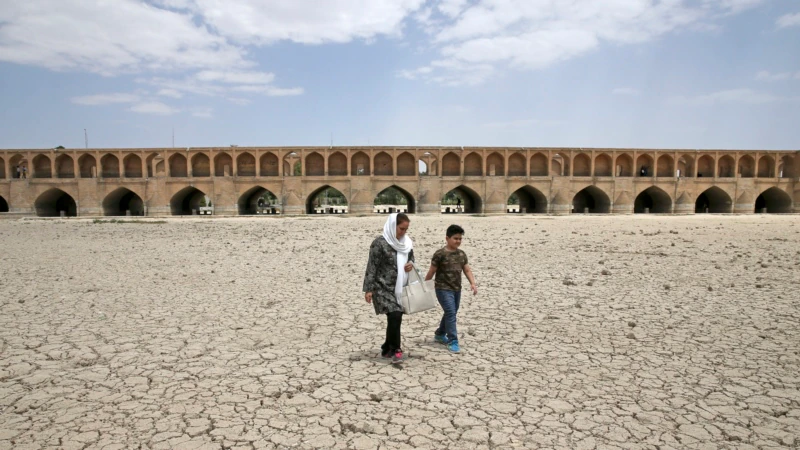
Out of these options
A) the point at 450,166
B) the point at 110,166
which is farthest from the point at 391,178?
the point at 110,166

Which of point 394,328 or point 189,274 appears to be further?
point 189,274

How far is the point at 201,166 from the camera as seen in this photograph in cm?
3347

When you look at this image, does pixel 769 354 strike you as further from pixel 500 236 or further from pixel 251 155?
pixel 251 155

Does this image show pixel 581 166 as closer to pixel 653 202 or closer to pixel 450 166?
pixel 653 202

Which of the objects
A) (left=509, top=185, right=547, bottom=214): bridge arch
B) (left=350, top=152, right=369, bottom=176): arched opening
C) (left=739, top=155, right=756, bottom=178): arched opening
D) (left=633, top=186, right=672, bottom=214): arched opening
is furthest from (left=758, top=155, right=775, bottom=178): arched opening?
(left=350, top=152, right=369, bottom=176): arched opening

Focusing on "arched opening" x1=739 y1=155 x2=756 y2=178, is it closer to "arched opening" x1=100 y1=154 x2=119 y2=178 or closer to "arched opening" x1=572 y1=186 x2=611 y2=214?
"arched opening" x1=572 y1=186 x2=611 y2=214

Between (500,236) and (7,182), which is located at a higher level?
(7,182)

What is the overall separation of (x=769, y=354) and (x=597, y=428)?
245 centimetres

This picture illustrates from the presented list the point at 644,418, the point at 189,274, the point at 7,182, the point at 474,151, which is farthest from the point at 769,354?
the point at 7,182

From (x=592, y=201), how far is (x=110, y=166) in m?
35.3

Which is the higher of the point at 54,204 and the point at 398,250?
the point at 54,204

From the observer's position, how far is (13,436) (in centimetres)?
298

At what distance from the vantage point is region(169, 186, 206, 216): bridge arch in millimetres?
33125

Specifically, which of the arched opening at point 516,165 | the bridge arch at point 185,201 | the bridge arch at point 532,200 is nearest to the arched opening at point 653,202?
the bridge arch at point 532,200
